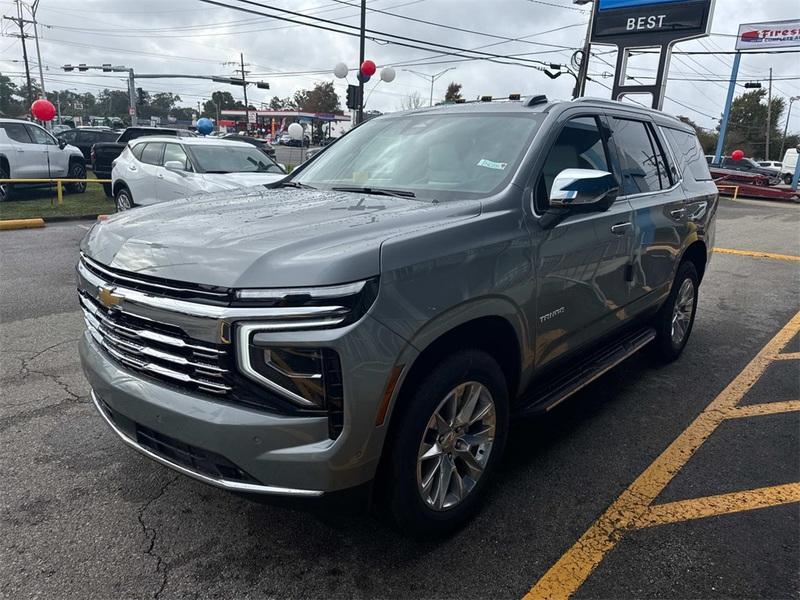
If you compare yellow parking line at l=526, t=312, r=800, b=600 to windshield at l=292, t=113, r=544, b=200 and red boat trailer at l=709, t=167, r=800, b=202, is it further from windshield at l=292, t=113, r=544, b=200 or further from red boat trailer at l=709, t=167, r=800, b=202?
red boat trailer at l=709, t=167, r=800, b=202

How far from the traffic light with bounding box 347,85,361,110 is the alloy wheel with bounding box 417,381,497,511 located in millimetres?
16249

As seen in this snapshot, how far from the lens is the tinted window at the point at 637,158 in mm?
3867

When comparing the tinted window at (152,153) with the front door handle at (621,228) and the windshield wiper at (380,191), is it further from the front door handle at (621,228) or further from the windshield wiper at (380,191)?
the front door handle at (621,228)

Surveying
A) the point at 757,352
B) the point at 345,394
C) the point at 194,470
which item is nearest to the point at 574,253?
the point at 345,394

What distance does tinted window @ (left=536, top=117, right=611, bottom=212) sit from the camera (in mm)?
3031

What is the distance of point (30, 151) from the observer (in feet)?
47.5

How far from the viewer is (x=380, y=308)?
2051 millimetres

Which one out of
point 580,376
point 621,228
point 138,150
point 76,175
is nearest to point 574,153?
point 621,228

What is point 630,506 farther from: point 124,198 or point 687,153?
point 124,198

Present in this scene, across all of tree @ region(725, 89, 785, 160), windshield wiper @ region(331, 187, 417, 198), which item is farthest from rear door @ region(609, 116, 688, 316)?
tree @ region(725, 89, 785, 160)

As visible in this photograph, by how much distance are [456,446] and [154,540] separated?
1390 mm

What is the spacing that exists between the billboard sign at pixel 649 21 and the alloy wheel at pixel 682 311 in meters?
17.9

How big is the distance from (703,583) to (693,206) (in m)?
3.16

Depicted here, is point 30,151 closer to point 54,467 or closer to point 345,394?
point 54,467
